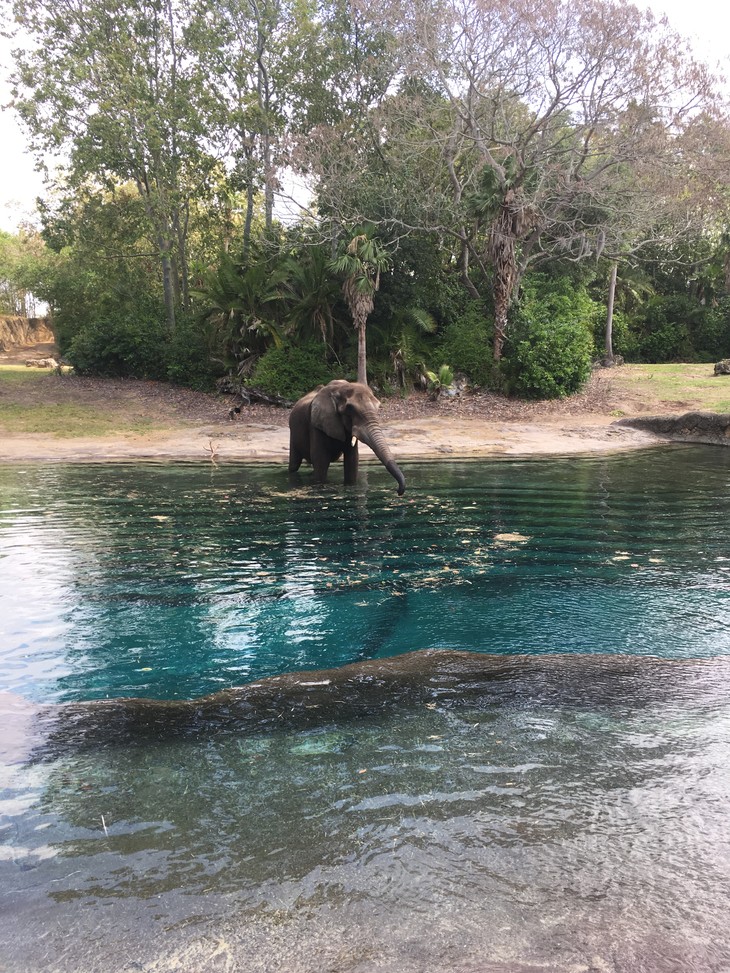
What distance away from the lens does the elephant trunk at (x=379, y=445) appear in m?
10.1

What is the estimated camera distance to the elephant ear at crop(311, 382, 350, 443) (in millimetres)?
11297

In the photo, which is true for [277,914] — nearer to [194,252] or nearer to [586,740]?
[586,740]

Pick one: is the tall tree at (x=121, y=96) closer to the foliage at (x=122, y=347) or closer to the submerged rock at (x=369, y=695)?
the foliage at (x=122, y=347)

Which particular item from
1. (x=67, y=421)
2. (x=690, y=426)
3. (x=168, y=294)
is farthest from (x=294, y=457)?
(x=168, y=294)

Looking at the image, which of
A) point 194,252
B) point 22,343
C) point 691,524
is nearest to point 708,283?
point 194,252

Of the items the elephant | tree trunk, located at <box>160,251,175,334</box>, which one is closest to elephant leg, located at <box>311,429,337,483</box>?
the elephant

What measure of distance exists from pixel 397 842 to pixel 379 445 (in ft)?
24.9

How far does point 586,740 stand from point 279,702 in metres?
1.84

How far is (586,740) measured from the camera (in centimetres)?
407

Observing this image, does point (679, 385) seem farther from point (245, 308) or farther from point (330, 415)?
point (330, 415)

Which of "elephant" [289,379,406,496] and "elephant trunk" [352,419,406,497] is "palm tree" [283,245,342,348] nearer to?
"elephant" [289,379,406,496]

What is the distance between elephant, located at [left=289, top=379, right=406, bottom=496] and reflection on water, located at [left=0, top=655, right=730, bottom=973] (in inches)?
239

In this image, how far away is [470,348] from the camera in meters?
23.7

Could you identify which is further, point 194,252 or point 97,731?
point 194,252
